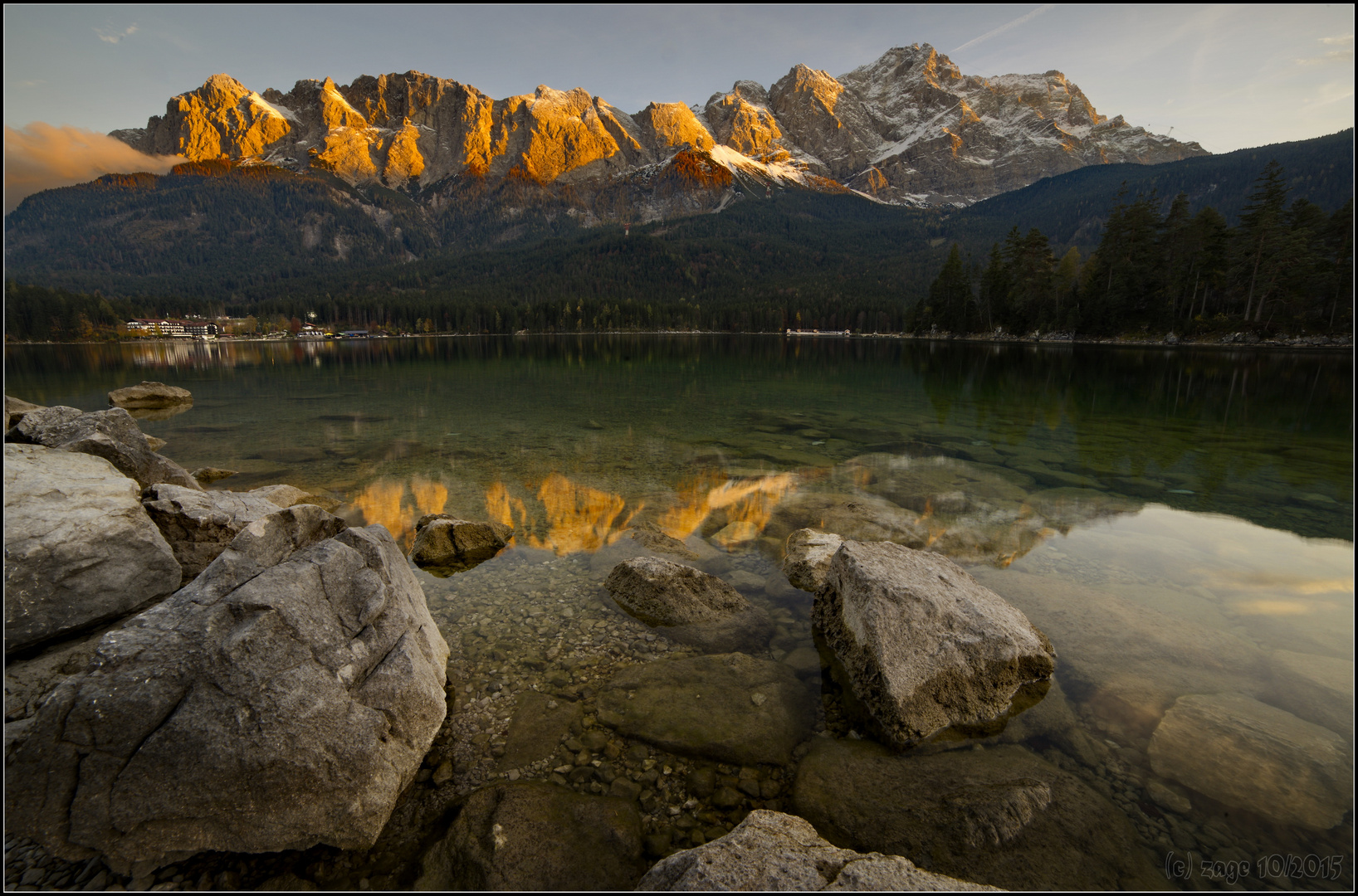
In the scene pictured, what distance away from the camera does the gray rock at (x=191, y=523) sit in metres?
9.68

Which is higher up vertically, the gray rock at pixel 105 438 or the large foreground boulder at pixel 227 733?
the gray rock at pixel 105 438

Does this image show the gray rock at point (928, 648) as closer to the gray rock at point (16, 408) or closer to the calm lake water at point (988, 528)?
the calm lake water at point (988, 528)

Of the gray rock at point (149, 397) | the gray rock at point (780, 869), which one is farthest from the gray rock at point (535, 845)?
the gray rock at point (149, 397)

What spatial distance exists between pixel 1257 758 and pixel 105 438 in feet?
67.1

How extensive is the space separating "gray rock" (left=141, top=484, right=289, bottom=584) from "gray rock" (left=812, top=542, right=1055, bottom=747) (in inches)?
393

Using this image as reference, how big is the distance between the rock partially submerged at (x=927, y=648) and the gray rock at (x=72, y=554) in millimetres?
10525

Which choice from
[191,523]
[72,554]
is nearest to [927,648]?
[72,554]

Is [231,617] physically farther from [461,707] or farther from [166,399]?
[166,399]

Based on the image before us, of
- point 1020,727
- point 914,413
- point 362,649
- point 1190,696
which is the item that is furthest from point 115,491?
point 914,413

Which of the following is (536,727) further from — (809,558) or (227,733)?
(809,558)

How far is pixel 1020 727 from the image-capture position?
709 centimetres

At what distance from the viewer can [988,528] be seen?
13461 mm

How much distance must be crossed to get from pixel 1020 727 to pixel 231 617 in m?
9.39

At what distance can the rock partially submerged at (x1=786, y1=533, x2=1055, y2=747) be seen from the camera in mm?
7082
